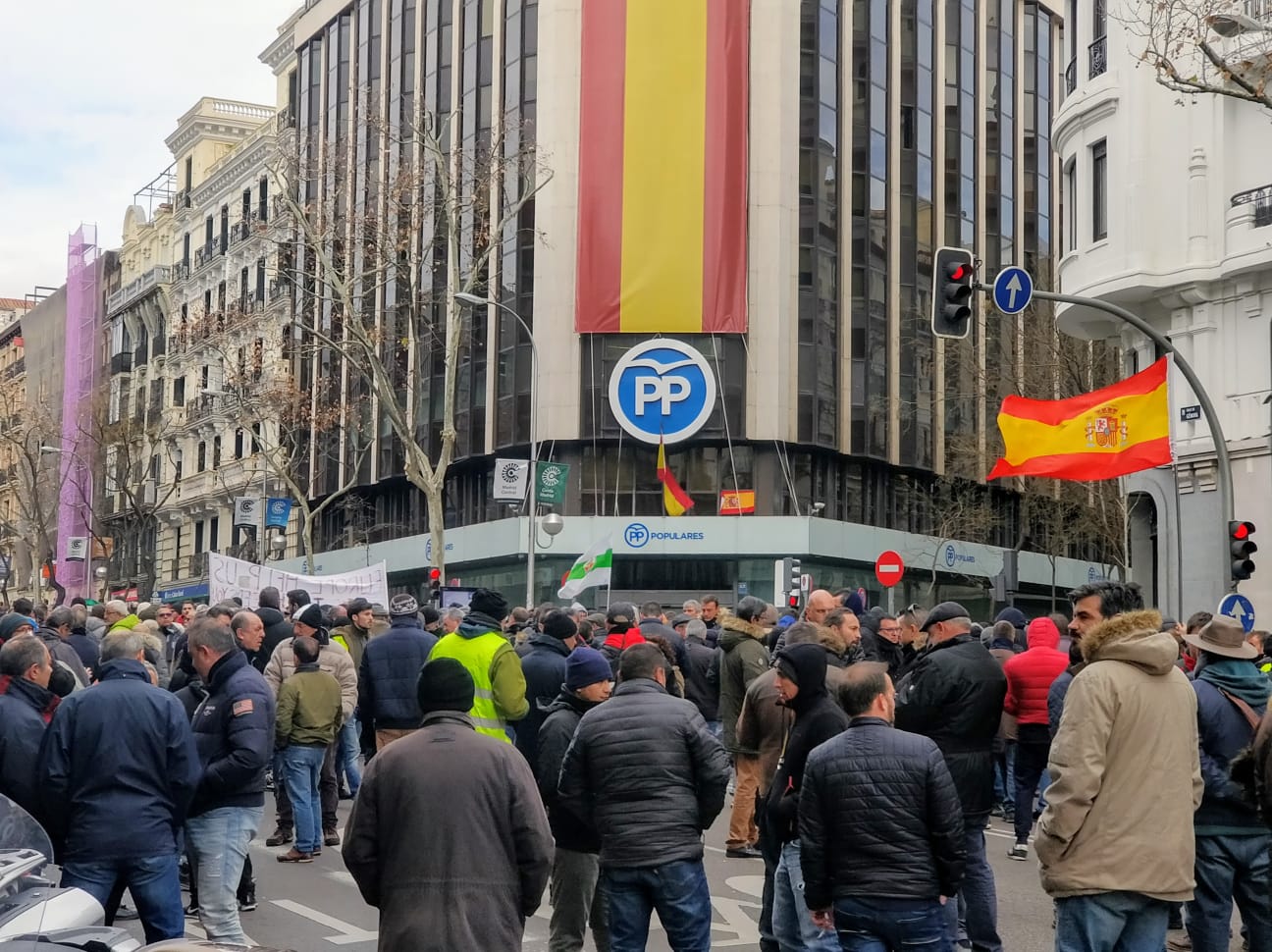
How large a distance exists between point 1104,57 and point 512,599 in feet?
84.8

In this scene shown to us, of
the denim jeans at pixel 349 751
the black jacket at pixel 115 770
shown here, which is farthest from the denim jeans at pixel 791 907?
the denim jeans at pixel 349 751

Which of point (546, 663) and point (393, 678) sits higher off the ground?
point (546, 663)

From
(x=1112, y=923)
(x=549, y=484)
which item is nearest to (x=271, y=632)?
(x=1112, y=923)

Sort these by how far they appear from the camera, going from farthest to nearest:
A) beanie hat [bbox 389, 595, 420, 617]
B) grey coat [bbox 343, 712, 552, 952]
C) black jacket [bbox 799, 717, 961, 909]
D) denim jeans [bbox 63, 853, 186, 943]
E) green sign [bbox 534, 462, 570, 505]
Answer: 1. green sign [bbox 534, 462, 570, 505]
2. beanie hat [bbox 389, 595, 420, 617]
3. denim jeans [bbox 63, 853, 186, 943]
4. black jacket [bbox 799, 717, 961, 909]
5. grey coat [bbox 343, 712, 552, 952]

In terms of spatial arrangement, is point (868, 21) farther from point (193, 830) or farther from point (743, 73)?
point (193, 830)

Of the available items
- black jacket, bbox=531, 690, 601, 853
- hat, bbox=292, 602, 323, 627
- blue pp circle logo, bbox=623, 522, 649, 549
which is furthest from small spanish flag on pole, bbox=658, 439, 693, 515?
black jacket, bbox=531, 690, 601, 853

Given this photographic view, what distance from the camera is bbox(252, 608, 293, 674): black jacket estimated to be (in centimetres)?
1385

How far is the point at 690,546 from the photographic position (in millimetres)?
47250

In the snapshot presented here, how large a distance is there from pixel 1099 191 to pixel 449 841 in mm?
25522

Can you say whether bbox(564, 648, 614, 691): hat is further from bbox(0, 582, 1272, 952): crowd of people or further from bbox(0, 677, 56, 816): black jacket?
bbox(0, 677, 56, 816): black jacket

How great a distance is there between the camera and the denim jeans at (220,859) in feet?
26.8

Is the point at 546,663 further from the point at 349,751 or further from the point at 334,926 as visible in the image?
the point at 349,751

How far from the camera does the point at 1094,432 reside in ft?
72.9

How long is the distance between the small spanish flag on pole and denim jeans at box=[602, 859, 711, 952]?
3658 cm
